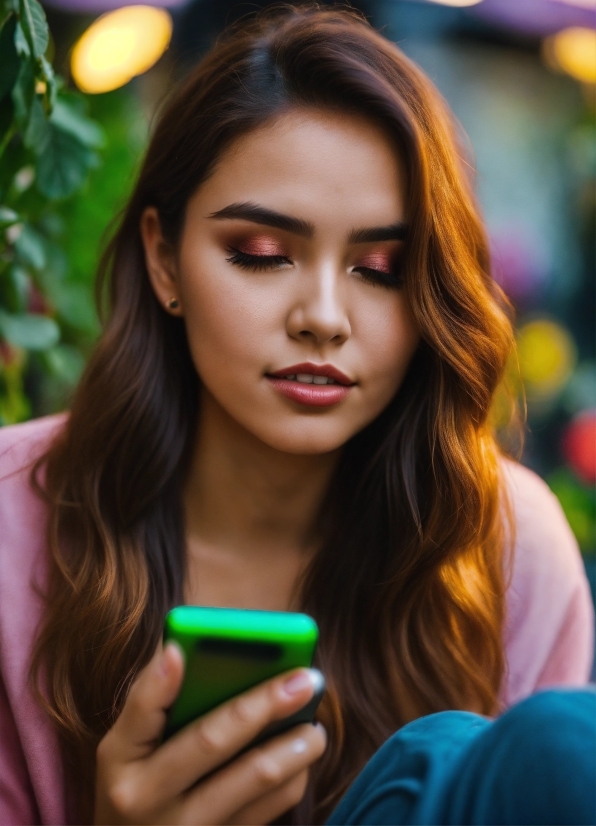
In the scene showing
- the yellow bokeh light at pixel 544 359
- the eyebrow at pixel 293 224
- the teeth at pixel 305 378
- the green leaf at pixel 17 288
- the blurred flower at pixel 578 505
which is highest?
the eyebrow at pixel 293 224

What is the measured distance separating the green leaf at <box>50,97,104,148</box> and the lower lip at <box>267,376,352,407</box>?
1.58 feet

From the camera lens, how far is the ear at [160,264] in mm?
1343

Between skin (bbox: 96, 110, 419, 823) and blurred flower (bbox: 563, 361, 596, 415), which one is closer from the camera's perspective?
skin (bbox: 96, 110, 419, 823)

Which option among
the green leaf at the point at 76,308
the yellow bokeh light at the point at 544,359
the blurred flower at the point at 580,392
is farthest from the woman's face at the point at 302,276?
the blurred flower at the point at 580,392

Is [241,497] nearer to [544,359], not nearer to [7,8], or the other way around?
[7,8]

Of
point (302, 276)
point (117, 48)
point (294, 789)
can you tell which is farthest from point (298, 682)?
point (117, 48)

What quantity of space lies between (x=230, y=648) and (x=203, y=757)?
0.11m

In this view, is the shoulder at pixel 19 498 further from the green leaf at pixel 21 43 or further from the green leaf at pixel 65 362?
the green leaf at pixel 21 43

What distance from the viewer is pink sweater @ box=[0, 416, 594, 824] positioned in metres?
1.19

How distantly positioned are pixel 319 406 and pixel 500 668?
1.85 feet

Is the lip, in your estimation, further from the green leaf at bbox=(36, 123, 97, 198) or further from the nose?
the green leaf at bbox=(36, 123, 97, 198)

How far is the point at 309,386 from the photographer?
118cm

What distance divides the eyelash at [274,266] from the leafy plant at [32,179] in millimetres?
285

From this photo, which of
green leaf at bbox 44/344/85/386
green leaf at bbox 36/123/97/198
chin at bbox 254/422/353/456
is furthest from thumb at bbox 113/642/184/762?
green leaf at bbox 44/344/85/386
